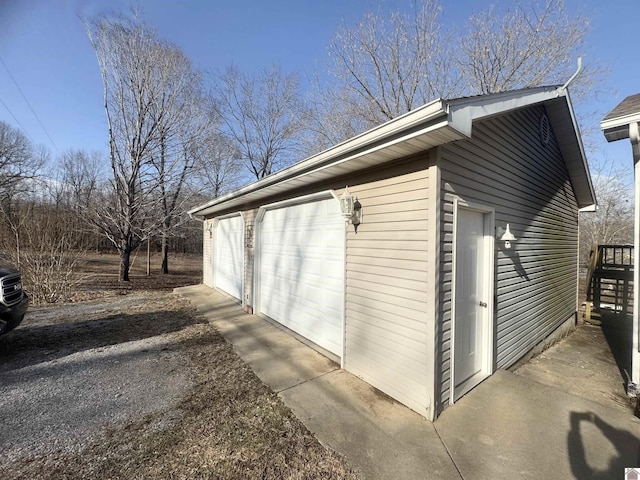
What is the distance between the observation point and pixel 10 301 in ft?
13.4

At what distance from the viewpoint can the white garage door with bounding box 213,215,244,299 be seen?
7.55m

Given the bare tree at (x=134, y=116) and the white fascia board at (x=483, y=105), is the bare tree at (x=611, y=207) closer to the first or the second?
the white fascia board at (x=483, y=105)

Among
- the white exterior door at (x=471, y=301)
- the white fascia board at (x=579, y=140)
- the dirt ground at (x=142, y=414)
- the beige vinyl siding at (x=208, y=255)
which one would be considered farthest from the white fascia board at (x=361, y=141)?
the beige vinyl siding at (x=208, y=255)

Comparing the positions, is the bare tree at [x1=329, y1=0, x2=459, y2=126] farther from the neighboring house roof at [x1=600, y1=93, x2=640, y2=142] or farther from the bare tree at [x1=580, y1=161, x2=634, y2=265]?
the bare tree at [x1=580, y1=161, x2=634, y2=265]

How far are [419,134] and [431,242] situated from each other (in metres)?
0.97

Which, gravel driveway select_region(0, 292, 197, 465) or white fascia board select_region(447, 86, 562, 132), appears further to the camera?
gravel driveway select_region(0, 292, 197, 465)

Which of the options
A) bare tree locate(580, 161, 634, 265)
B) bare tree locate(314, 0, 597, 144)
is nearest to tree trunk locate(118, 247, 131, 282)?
bare tree locate(314, 0, 597, 144)

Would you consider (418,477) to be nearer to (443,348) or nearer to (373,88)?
(443,348)

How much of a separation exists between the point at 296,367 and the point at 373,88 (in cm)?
1084

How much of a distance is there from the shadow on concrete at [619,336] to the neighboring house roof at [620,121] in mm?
3079

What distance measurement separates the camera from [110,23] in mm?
10164

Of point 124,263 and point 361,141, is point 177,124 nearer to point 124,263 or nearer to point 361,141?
point 124,263

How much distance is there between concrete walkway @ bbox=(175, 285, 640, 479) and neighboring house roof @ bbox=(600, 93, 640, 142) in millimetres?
2941

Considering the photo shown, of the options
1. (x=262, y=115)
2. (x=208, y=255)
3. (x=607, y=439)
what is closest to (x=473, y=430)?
(x=607, y=439)
